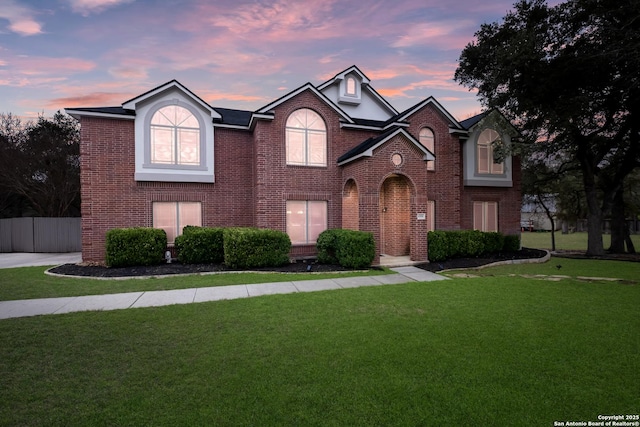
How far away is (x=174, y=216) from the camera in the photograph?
42.9ft

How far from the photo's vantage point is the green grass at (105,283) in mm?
7648

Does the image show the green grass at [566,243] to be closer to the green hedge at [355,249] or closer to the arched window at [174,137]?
the green hedge at [355,249]

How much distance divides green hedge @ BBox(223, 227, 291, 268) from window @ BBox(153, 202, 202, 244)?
3261 millimetres

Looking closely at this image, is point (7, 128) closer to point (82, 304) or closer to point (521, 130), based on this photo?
point (82, 304)

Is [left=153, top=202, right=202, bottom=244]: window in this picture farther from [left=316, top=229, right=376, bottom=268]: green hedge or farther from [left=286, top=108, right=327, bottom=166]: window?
[left=316, top=229, right=376, bottom=268]: green hedge

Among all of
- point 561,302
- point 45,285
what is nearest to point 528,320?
point 561,302

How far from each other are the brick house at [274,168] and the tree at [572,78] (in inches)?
64.5

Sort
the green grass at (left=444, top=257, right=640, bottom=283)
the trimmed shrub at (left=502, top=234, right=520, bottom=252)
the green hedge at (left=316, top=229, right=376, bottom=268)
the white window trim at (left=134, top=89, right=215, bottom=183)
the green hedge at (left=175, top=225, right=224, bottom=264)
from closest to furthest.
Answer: the green grass at (left=444, top=257, right=640, bottom=283) → the green hedge at (left=316, top=229, right=376, bottom=268) → the green hedge at (left=175, top=225, right=224, bottom=264) → the white window trim at (left=134, top=89, right=215, bottom=183) → the trimmed shrub at (left=502, top=234, right=520, bottom=252)

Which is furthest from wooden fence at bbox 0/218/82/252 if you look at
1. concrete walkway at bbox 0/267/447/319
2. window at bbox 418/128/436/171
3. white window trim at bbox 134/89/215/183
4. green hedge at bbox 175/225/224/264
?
window at bbox 418/128/436/171

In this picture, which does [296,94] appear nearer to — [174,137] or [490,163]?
[174,137]

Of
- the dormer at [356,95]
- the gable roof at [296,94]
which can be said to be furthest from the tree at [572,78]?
the gable roof at [296,94]

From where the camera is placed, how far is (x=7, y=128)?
25578 millimetres

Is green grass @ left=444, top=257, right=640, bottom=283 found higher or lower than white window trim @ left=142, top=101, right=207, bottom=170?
lower

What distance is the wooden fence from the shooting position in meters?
17.6
